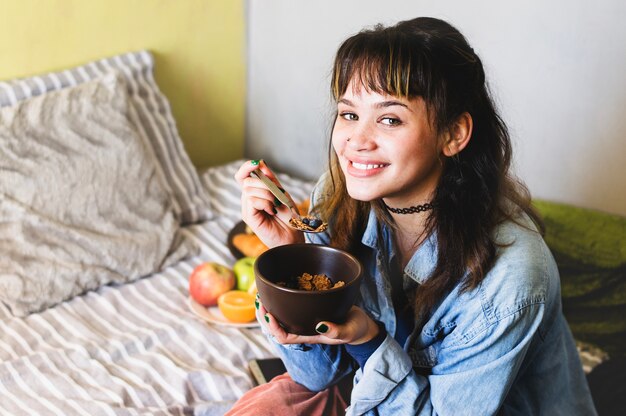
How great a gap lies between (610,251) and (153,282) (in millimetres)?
1116

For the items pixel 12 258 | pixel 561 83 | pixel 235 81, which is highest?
pixel 561 83

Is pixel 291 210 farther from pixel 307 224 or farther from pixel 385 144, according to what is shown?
pixel 385 144

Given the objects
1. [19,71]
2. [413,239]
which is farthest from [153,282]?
[413,239]

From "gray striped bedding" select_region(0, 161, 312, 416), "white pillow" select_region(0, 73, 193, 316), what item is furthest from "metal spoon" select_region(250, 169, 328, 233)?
"white pillow" select_region(0, 73, 193, 316)

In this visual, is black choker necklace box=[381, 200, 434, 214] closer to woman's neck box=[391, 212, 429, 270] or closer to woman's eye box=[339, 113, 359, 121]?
woman's neck box=[391, 212, 429, 270]

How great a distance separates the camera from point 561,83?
1868mm

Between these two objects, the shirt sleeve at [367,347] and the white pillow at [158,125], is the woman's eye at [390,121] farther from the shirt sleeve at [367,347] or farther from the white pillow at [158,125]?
the white pillow at [158,125]

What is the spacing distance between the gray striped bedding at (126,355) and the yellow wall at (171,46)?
0.67m

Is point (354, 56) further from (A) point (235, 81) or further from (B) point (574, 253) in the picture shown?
(A) point (235, 81)

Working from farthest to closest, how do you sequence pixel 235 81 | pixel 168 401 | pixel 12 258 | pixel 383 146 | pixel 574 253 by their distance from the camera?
pixel 235 81 < pixel 574 253 < pixel 12 258 < pixel 168 401 < pixel 383 146

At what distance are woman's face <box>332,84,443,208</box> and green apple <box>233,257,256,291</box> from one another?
732 mm

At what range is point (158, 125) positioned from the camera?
217cm

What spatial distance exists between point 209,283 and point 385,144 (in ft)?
2.60

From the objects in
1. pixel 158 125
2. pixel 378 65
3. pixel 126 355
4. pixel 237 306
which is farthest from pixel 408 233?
pixel 158 125
